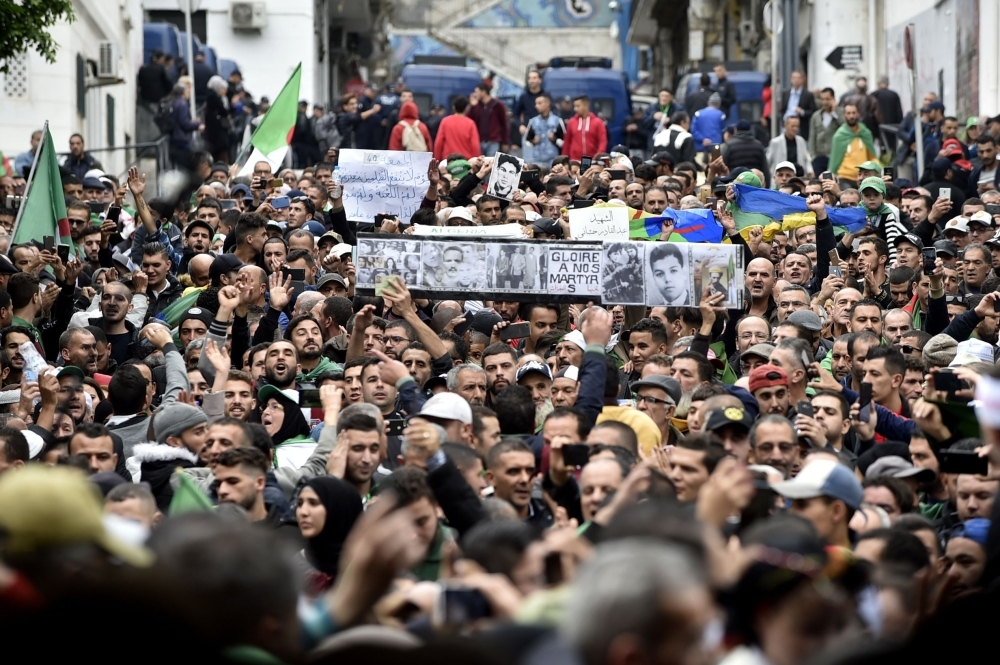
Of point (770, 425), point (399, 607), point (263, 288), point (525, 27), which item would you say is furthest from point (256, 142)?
point (525, 27)

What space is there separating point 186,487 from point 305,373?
4.39 metres

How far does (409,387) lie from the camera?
9297 mm

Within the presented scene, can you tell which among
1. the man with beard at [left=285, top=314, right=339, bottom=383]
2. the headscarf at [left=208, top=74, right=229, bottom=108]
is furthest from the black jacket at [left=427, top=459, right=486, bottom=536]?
the headscarf at [left=208, top=74, right=229, bottom=108]

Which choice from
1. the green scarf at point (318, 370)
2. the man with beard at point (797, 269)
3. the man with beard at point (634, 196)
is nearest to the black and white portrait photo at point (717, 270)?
the man with beard at point (797, 269)

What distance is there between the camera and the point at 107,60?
1152 inches

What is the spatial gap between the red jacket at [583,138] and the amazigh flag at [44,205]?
9.78 metres

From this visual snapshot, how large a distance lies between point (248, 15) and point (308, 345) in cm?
3100

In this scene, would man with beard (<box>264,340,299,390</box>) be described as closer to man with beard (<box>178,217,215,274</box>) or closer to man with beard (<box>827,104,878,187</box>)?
man with beard (<box>178,217,215,274</box>)

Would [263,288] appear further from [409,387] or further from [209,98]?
[209,98]

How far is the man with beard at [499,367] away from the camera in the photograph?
423 inches

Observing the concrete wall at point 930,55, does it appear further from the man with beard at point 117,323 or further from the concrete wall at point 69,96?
the man with beard at point 117,323

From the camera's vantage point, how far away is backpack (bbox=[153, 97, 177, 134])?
90.3 feet

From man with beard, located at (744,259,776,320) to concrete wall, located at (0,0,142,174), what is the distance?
14817 millimetres

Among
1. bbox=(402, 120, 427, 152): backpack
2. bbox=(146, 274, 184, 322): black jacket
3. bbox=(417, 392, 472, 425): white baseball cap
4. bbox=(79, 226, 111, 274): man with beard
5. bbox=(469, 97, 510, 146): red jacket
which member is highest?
bbox=(469, 97, 510, 146): red jacket
